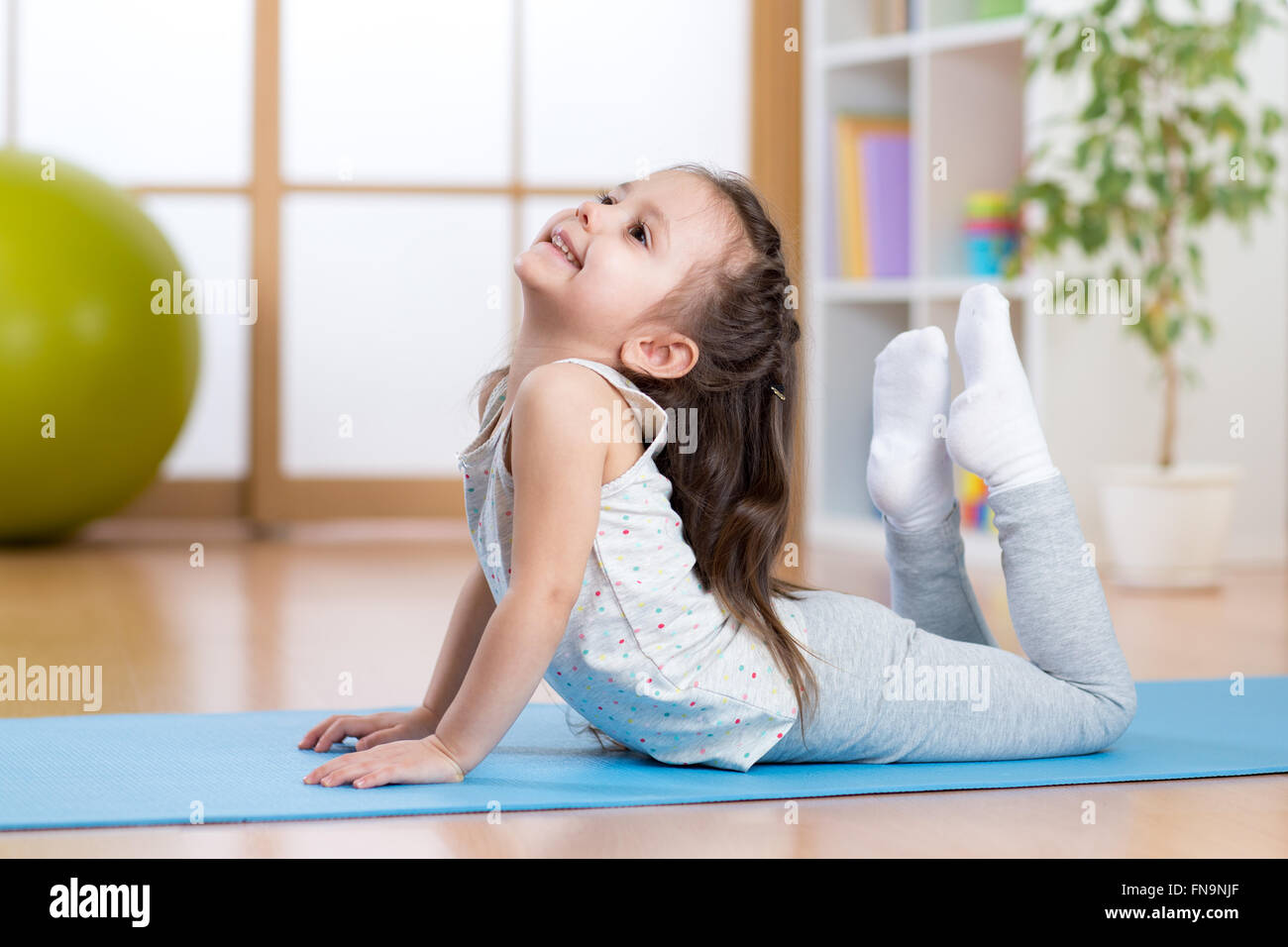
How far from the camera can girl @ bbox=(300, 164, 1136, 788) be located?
111 centimetres

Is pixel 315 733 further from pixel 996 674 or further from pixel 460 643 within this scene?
pixel 996 674

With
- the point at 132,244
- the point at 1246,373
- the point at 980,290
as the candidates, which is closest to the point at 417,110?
the point at 132,244

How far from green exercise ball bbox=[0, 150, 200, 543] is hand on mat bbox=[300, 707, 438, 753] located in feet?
5.68

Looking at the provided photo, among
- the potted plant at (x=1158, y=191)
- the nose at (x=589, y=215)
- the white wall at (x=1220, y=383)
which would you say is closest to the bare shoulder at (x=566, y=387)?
the nose at (x=589, y=215)

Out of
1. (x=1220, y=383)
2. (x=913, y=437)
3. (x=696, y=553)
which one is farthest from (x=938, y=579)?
(x=1220, y=383)

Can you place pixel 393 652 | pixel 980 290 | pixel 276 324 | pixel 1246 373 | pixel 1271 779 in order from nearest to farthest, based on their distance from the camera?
pixel 1271 779 → pixel 980 290 → pixel 393 652 → pixel 1246 373 → pixel 276 324

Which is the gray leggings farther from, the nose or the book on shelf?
the book on shelf

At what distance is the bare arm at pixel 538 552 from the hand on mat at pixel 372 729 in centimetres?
16

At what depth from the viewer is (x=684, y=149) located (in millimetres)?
3637

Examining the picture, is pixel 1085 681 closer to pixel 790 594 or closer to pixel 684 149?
pixel 790 594

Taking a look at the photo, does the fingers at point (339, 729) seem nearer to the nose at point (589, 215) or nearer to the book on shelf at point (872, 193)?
the nose at point (589, 215)

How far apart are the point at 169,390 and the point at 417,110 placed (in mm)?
949

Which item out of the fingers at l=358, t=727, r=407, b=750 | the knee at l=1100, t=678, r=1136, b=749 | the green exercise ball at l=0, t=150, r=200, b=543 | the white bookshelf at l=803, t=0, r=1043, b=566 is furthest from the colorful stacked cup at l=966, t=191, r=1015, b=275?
the fingers at l=358, t=727, r=407, b=750

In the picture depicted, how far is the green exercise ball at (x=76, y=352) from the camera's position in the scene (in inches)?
110
